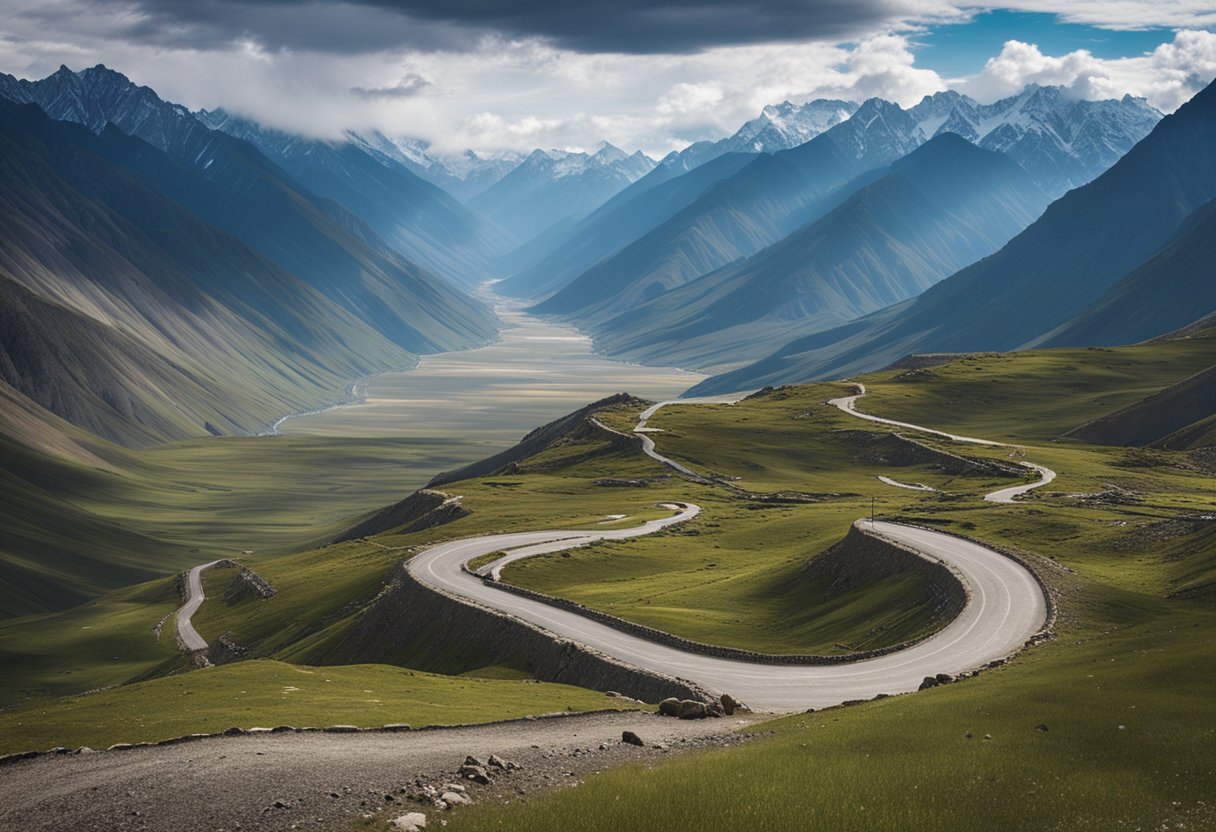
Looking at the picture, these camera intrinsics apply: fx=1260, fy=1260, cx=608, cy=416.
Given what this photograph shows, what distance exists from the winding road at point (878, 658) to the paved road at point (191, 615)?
189ft

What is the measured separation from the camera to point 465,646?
8338 centimetres

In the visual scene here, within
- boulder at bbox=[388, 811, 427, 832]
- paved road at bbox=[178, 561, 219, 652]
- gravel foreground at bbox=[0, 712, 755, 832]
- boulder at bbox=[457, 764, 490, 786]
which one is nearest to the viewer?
boulder at bbox=[388, 811, 427, 832]

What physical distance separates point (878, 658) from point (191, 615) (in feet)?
417

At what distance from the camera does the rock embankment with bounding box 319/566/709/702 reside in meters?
63.9

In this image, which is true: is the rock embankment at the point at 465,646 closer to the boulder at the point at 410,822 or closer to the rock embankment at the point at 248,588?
the boulder at the point at 410,822

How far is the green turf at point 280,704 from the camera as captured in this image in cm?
4778

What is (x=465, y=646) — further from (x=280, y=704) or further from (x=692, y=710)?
(x=692, y=710)

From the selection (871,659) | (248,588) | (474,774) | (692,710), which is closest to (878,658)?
(871,659)

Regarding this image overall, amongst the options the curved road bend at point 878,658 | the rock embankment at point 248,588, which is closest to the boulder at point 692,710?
the curved road bend at point 878,658

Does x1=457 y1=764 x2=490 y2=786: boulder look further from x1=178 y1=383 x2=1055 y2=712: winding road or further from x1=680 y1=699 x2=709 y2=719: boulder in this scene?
x1=178 y1=383 x2=1055 y2=712: winding road

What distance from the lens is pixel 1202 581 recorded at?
217ft

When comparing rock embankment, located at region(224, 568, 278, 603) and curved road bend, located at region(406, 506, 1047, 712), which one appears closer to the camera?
curved road bend, located at region(406, 506, 1047, 712)

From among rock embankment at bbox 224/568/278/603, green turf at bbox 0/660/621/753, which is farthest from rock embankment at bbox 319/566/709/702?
rock embankment at bbox 224/568/278/603

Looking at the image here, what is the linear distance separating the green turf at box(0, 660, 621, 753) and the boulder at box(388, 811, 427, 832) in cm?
1542
